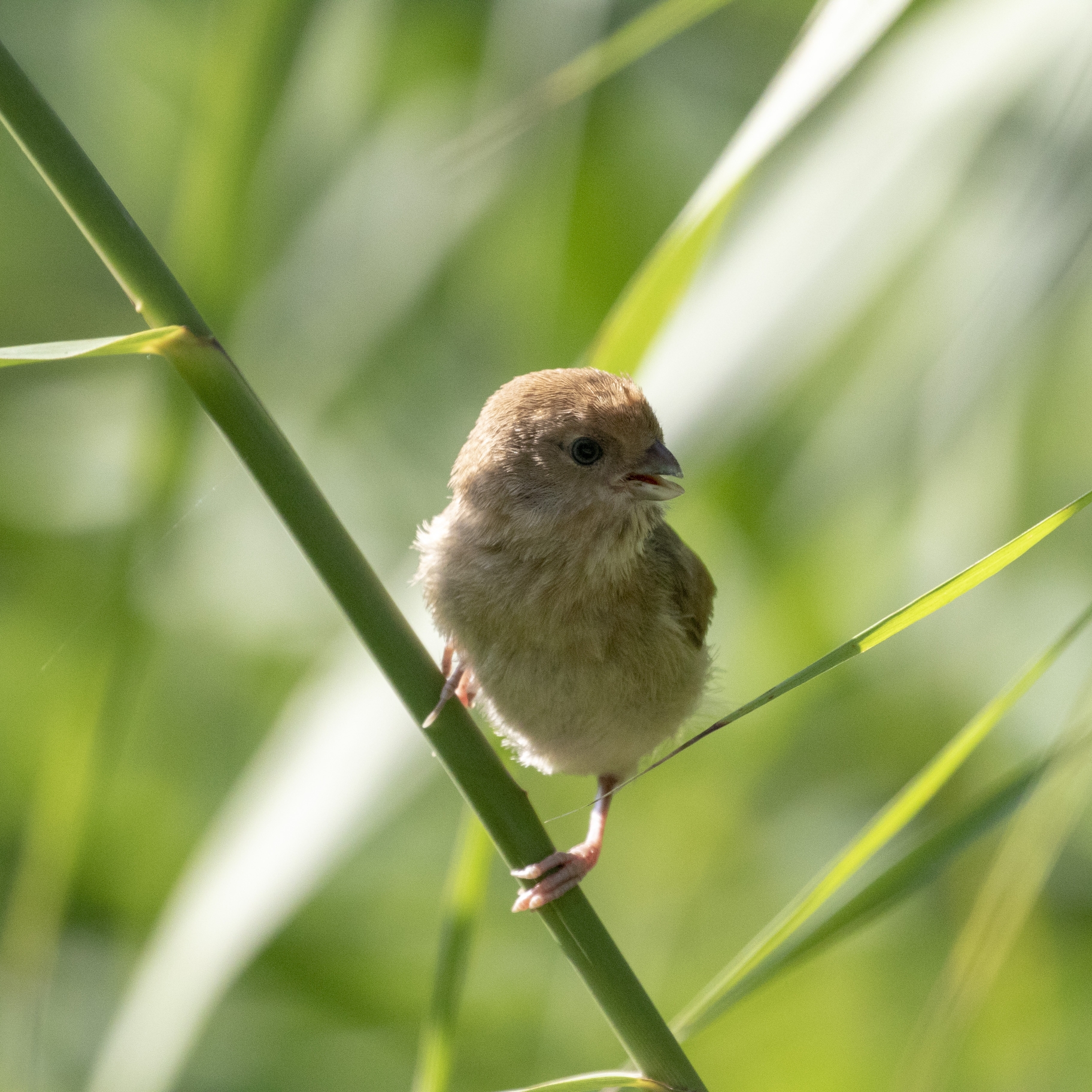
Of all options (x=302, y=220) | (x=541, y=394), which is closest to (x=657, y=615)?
(x=541, y=394)

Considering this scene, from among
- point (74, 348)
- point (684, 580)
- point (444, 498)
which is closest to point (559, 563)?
point (684, 580)

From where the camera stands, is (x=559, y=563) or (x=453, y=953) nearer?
(x=453, y=953)

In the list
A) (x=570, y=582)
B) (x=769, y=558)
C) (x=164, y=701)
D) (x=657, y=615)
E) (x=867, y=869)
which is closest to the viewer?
(x=867, y=869)

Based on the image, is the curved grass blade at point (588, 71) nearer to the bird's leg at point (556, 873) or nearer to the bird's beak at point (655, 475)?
the bird's beak at point (655, 475)

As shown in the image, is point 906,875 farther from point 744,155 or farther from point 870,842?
point 744,155

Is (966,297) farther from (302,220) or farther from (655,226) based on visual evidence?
(302,220)

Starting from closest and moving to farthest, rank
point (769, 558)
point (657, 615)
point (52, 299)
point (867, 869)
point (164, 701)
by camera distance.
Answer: point (867, 869)
point (657, 615)
point (769, 558)
point (164, 701)
point (52, 299)

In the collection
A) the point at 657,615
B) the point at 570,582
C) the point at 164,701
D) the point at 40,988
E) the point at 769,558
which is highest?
the point at 570,582
